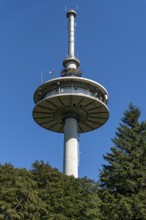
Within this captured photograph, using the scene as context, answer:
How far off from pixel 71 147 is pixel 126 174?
18.1 m

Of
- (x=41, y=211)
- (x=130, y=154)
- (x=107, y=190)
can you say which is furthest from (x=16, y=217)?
(x=130, y=154)

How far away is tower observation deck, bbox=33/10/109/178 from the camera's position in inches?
2156

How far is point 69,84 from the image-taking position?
56.1 m

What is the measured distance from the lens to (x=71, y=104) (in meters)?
56.6

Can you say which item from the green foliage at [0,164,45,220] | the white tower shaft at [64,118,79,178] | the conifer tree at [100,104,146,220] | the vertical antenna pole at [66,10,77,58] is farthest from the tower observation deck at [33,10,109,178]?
the green foliage at [0,164,45,220]

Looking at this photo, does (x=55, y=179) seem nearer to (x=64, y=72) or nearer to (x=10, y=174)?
(x=10, y=174)

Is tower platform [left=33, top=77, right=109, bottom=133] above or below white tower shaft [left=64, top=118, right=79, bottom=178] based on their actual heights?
above

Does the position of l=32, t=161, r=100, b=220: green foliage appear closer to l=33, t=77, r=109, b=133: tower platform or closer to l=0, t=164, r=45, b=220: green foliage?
l=0, t=164, r=45, b=220: green foliage

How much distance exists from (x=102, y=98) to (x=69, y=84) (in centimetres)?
515

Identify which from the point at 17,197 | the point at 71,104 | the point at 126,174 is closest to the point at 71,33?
the point at 71,104

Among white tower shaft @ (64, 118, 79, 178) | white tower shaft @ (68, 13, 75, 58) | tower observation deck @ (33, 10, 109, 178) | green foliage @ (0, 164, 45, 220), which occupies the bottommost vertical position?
green foliage @ (0, 164, 45, 220)

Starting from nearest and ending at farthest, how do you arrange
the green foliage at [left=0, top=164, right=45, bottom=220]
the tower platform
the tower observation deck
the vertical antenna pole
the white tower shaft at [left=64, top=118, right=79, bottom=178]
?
the green foliage at [left=0, top=164, right=45, bottom=220], the white tower shaft at [left=64, top=118, right=79, bottom=178], the tower observation deck, the tower platform, the vertical antenna pole

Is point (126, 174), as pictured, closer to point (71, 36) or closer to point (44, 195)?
point (44, 195)

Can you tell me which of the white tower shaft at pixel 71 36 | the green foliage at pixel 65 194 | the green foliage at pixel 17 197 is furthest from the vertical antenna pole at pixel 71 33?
the green foliage at pixel 17 197
